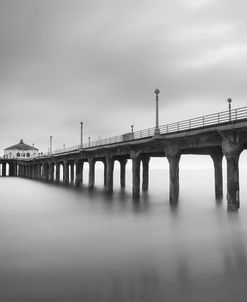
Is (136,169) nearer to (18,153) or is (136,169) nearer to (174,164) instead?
(174,164)

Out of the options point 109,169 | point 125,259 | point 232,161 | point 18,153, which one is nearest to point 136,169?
point 109,169

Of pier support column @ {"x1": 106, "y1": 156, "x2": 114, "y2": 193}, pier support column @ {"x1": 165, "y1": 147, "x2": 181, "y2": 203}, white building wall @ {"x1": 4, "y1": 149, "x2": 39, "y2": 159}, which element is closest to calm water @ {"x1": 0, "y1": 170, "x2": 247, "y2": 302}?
pier support column @ {"x1": 165, "y1": 147, "x2": 181, "y2": 203}

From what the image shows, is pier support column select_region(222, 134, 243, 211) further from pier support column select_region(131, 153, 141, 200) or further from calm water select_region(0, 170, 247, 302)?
pier support column select_region(131, 153, 141, 200)

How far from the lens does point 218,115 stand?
24438mm

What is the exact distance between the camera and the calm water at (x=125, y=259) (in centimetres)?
970

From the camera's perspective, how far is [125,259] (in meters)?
13.2

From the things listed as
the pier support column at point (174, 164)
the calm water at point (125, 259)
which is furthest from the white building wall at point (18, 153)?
the calm water at point (125, 259)

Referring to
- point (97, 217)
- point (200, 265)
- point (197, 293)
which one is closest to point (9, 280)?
point (197, 293)

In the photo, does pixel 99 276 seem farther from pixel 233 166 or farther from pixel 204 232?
pixel 233 166

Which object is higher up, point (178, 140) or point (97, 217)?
point (178, 140)

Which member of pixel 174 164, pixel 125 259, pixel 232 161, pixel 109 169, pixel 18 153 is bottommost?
pixel 125 259

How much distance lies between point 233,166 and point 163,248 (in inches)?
437

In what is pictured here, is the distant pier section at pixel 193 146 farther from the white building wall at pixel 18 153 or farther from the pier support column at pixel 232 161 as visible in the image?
the white building wall at pixel 18 153

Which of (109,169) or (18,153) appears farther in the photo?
(18,153)
